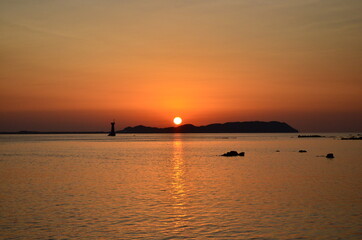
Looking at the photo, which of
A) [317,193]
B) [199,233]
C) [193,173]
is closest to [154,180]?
[193,173]

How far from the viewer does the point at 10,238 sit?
23.5 metres

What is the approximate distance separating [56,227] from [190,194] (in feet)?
53.1

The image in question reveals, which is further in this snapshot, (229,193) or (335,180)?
(335,180)

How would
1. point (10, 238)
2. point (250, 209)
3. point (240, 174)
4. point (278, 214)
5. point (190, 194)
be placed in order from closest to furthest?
point (10, 238) → point (278, 214) → point (250, 209) → point (190, 194) → point (240, 174)

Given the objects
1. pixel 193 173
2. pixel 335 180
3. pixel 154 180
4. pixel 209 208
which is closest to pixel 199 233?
pixel 209 208

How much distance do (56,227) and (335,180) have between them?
36.1 meters

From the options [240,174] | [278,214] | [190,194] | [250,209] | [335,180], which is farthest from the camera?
[240,174]

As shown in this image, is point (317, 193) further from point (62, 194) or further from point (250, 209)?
point (62, 194)

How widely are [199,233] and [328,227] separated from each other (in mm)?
8343

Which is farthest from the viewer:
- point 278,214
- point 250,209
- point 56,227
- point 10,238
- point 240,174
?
point 240,174

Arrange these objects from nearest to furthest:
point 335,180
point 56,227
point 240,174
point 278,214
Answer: point 56,227 < point 278,214 < point 335,180 < point 240,174

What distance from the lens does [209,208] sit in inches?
1272

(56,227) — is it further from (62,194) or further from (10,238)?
(62,194)

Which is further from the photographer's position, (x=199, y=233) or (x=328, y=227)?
(x=328, y=227)
